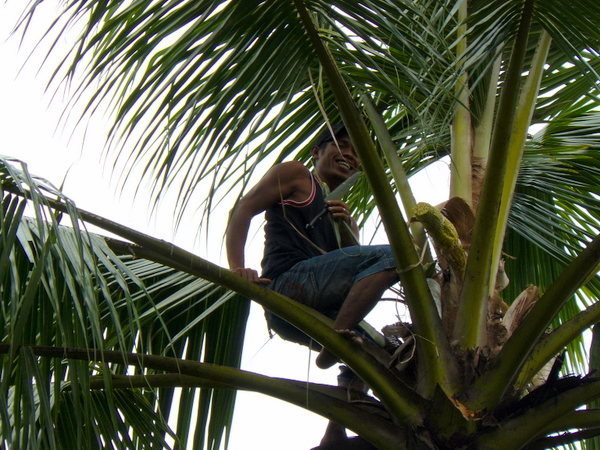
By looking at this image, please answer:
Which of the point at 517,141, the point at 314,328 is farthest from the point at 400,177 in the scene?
the point at 314,328

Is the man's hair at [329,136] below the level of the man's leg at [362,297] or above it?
above

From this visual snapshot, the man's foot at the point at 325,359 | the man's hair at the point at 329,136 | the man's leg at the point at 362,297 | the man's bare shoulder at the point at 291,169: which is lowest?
the man's foot at the point at 325,359

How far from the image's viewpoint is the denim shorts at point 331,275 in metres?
2.80

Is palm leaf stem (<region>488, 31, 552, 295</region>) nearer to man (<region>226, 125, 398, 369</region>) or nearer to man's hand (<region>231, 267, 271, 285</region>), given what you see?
man (<region>226, 125, 398, 369</region>)

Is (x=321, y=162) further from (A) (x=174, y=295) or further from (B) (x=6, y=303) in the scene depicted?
(B) (x=6, y=303)

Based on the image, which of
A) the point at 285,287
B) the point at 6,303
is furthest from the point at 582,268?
the point at 6,303

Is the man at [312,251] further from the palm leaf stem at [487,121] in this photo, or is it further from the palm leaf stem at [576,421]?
the palm leaf stem at [576,421]

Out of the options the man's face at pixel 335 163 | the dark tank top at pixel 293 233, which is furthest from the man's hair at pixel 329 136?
the dark tank top at pixel 293 233

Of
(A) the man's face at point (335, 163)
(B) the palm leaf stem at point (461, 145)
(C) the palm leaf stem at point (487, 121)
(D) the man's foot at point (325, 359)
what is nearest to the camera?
(D) the man's foot at point (325, 359)

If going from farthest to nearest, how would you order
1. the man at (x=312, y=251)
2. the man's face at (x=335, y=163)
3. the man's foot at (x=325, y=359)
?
the man's face at (x=335, y=163) → the man's foot at (x=325, y=359) → the man at (x=312, y=251)

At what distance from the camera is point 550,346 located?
253cm

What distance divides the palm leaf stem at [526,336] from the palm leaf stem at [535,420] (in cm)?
8

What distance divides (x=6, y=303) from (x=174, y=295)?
2.53 ft

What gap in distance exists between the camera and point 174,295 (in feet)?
10.6
